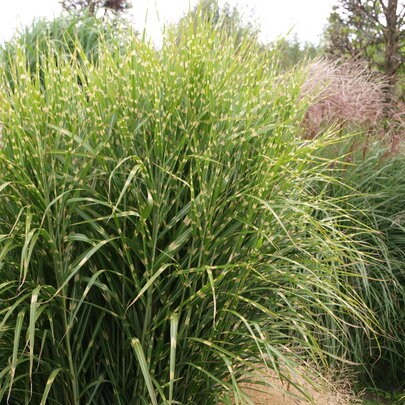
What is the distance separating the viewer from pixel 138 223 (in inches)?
88.0

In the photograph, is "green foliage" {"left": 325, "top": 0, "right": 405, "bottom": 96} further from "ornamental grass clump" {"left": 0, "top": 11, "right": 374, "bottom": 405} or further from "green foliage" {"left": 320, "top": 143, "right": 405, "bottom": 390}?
"ornamental grass clump" {"left": 0, "top": 11, "right": 374, "bottom": 405}

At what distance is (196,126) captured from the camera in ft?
7.80

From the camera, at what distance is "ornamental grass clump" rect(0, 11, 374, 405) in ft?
7.34

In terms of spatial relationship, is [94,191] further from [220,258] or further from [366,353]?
[366,353]

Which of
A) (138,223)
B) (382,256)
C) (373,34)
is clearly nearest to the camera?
(138,223)

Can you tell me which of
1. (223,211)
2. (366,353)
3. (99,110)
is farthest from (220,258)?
(366,353)

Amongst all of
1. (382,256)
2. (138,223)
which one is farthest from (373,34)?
(138,223)

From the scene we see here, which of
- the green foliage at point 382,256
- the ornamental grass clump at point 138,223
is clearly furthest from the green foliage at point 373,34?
the ornamental grass clump at point 138,223

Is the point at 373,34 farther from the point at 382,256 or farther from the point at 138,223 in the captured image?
the point at 138,223

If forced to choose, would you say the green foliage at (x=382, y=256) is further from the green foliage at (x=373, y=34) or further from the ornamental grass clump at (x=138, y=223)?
the green foliage at (x=373, y=34)

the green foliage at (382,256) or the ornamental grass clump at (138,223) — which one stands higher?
the ornamental grass clump at (138,223)

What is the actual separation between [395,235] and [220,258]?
8.74 feet

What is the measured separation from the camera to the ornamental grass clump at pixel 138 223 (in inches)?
88.0

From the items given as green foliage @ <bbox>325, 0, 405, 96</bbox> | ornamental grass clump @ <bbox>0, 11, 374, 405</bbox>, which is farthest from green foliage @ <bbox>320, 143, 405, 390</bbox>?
green foliage @ <bbox>325, 0, 405, 96</bbox>
